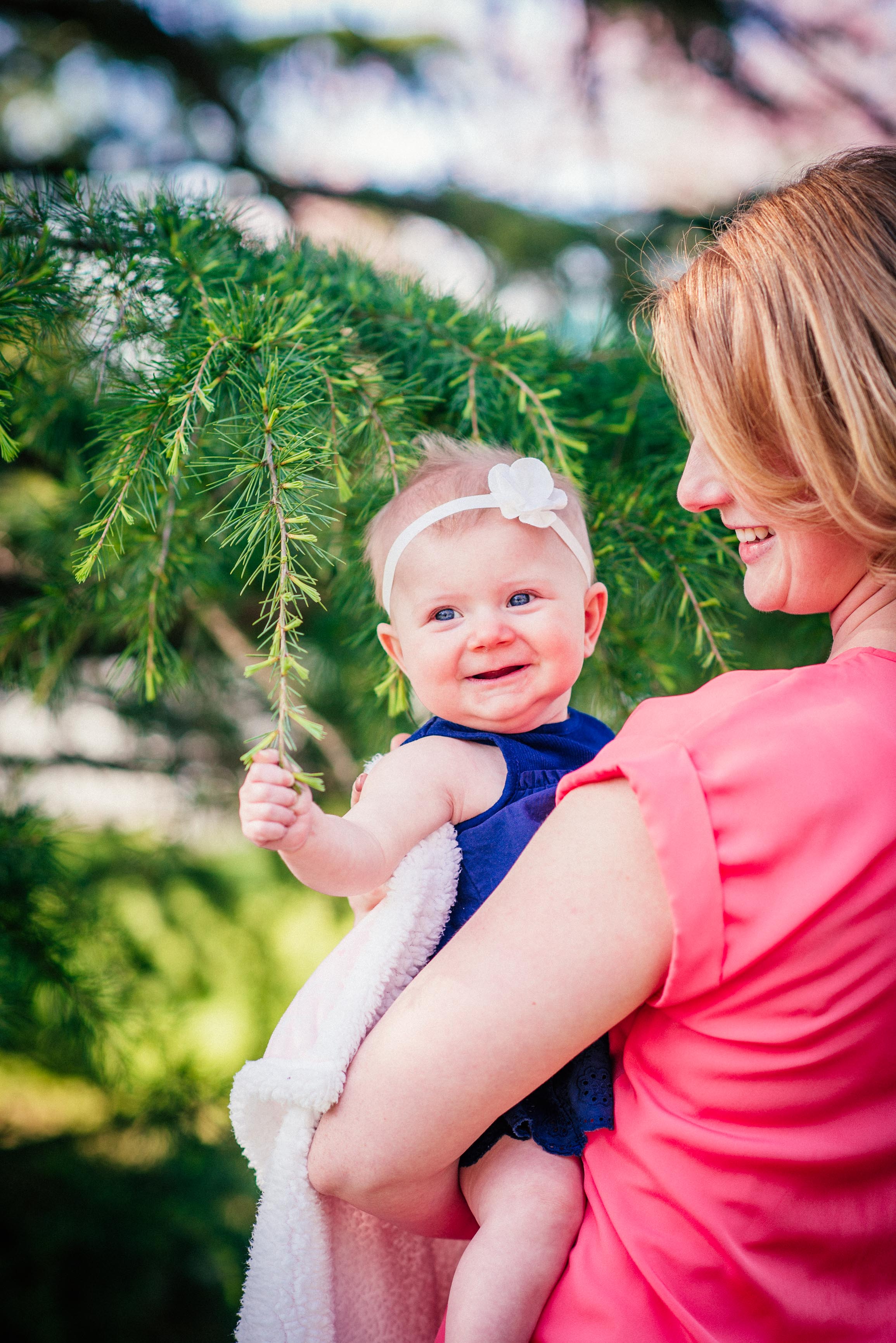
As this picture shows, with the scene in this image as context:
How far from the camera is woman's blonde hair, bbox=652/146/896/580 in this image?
807mm

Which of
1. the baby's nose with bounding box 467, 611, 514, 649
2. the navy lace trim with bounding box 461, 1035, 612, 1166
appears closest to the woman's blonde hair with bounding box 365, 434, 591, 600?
the baby's nose with bounding box 467, 611, 514, 649

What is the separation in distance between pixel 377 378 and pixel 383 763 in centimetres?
47

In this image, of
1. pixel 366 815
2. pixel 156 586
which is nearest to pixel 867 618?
pixel 366 815

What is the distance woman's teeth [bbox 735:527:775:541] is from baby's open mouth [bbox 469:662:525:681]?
296 millimetres

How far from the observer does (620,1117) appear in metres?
0.83

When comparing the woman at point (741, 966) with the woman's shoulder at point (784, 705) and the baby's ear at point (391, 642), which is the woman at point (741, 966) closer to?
the woman's shoulder at point (784, 705)

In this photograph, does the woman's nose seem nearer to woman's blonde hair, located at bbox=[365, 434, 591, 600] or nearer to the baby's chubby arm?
woman's blonde hair, located at bbox=[365, 434, 591, 600]

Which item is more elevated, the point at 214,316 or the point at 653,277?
the point at 653,277

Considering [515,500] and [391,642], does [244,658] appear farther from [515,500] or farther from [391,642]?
Answer: [515,500]

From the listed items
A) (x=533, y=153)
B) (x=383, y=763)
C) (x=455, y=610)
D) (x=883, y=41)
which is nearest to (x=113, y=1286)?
(x=383, y=763)

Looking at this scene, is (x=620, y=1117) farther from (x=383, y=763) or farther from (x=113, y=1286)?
(x=113, y=1286)

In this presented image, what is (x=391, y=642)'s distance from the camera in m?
1.21

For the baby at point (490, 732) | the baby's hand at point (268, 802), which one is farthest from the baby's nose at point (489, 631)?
the baby's hand at point (268, 802)

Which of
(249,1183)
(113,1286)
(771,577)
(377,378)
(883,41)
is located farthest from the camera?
(883,41)
